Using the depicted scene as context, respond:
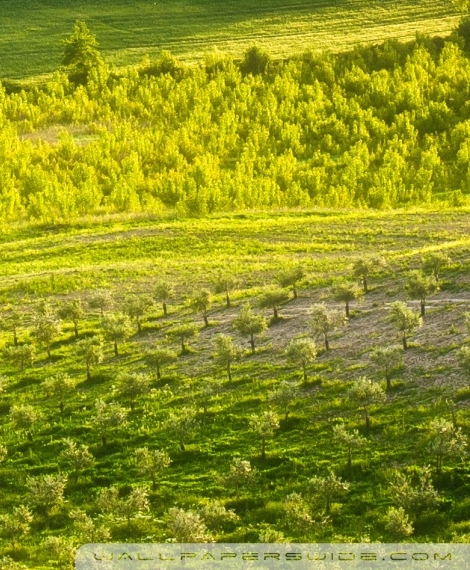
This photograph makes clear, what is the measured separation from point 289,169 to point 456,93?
34453 mm

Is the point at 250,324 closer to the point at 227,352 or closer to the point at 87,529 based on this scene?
the point at 227,352

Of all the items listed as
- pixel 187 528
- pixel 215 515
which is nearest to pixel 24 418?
pixel 215 515

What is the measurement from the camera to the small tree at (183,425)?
53.9m

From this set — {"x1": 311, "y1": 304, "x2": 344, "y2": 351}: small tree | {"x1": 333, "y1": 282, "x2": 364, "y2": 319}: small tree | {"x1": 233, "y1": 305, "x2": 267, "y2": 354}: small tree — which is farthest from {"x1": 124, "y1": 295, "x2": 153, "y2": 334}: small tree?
{"x1": 333, "y1": 282, "x2": 364, "y2": 319}: small tree

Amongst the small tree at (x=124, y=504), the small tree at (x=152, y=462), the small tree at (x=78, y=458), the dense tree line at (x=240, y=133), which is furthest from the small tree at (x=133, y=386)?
the dense tree line at (x=240, y=133)

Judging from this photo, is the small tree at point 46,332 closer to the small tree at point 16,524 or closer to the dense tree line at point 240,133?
the small tree at point 16,524

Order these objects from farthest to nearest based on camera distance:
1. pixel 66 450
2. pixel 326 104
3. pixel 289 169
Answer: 1. pixel 326 104
2. pixel 289 169
3. pixel 66 450

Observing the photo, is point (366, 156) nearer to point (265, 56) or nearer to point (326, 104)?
point (326, 104)

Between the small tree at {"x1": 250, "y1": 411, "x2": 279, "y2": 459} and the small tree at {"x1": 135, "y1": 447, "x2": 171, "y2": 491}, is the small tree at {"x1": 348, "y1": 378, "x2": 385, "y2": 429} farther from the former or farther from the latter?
the small tree at {"x1": 135, "y1": 447, "x2": 171, "y2": 491}

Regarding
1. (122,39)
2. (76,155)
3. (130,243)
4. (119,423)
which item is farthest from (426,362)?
(122,39)

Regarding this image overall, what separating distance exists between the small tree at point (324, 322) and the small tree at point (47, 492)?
65.6 feet

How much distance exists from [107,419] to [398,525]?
1958cm

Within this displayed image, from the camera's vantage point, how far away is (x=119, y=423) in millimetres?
57312

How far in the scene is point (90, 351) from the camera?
64688mm
